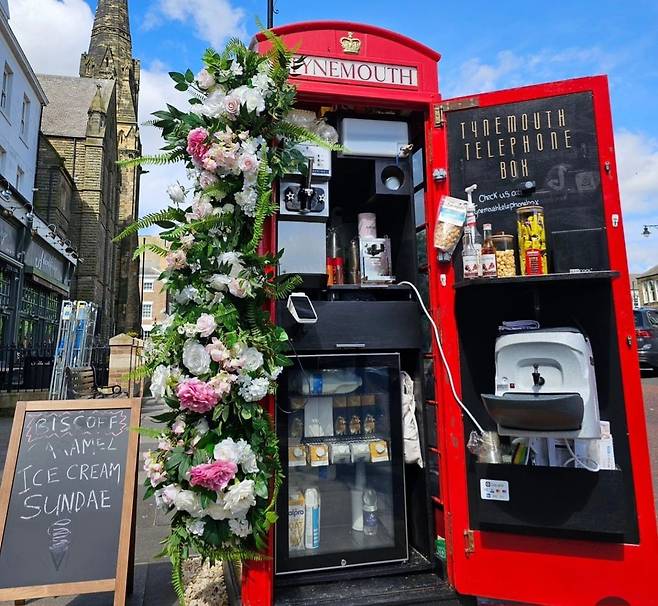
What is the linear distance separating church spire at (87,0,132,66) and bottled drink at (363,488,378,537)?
149 feet

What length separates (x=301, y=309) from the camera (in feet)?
9.36

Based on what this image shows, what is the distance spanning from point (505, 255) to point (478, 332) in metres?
0.50

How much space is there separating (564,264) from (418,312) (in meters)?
0.95

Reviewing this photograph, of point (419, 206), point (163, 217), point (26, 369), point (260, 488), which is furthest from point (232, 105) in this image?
point (26, 369)

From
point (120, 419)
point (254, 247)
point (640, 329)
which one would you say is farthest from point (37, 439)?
point (640, 329)

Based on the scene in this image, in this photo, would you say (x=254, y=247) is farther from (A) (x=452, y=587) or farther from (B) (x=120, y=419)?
(A) (x=452, y=587)

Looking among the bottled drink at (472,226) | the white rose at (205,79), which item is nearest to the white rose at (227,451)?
the bottled drink at (472,226)

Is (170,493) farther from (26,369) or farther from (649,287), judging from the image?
(649,287)

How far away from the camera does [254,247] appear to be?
2533 millimetres

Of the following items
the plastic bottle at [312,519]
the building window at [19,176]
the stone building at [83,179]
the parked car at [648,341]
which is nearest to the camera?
the plastic bottle at [312,519]

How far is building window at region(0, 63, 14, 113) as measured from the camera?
15305 millimetres

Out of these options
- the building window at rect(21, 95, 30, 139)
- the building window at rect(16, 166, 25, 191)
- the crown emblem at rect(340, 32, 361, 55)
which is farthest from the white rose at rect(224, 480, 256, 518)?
the building window at rect(21, 95, 30, 139)

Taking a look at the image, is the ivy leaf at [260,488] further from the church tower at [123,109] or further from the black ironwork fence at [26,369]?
the church tower at [123,109]

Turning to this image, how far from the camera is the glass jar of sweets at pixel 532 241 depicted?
2.68m
